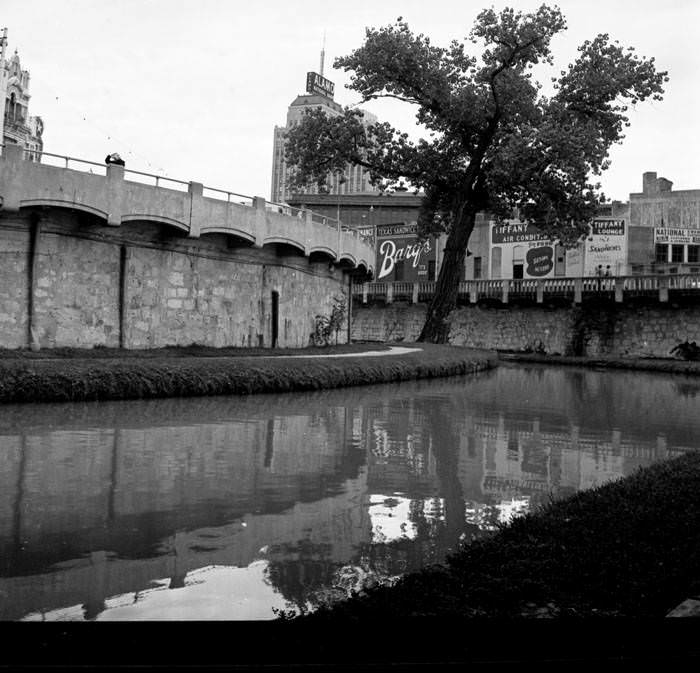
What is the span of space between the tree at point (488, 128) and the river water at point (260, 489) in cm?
1591

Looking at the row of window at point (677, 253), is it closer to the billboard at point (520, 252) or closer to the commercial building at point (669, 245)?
the commercial building at point (669, 245)

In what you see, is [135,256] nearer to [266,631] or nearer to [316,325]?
[316,325]

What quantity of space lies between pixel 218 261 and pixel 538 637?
996 inches

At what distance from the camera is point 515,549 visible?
5.89 m

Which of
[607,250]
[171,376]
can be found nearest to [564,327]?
[607,250]

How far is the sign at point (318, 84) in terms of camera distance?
88.3 m

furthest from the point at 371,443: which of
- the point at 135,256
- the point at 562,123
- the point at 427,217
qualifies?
the point at 427,217

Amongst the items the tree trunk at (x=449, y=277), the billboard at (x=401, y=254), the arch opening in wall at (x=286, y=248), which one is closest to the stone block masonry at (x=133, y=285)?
the arch opening in wall at (x=286, y=248)

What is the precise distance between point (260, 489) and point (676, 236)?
46.8 metres

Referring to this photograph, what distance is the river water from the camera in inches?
233

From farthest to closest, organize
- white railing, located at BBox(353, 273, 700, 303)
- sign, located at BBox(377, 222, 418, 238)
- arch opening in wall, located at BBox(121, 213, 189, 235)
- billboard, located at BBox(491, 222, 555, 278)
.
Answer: sign, located at BBox(377, 222, 418, 238), billboard, located at BBox(491, 222, 555, 278), white railing, located at BBox(353, 273, 700, 303), arch opening in wall, located at BBox(121, 213, 189, 235)

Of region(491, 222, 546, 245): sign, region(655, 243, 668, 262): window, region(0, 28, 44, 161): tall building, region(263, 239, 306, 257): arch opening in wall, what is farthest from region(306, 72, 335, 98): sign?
region(263, 239, 306, 257): arch opening in wall

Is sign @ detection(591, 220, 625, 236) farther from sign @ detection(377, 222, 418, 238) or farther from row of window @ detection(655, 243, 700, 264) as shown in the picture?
sign @ detection(377, 222, 418, 238)

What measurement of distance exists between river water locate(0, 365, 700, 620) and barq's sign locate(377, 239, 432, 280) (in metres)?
42.4
